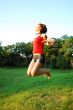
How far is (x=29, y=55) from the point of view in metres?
96.3

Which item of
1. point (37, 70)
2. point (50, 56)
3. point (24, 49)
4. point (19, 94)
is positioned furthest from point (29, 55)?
point (37, 70)

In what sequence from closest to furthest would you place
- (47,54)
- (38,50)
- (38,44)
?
(38,44) → (38,50) → (47,54)

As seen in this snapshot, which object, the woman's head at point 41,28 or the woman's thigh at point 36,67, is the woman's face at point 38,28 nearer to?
the woman's head at point 41,28

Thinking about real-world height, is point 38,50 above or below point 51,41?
below

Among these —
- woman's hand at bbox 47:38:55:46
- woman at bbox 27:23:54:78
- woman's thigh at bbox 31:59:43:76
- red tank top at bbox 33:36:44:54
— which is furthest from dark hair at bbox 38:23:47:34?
woman's thigh at bbox 31:59:43:76

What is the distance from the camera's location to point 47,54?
294ft

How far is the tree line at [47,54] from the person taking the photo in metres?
81.6

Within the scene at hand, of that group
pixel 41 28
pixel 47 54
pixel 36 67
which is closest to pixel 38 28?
pixel 41 28

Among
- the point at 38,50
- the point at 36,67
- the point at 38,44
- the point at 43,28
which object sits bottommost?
the point at 36,67

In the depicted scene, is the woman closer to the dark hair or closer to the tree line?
the dark hair

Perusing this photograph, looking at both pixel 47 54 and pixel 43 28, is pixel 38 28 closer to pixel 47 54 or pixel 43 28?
pixel 43 28

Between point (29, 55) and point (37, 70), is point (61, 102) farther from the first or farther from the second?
point (29, 55)

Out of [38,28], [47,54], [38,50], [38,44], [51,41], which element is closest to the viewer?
[51,41]

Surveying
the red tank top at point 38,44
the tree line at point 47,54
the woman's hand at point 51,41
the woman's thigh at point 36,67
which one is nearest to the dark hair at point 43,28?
the red tank top at point 38,44
